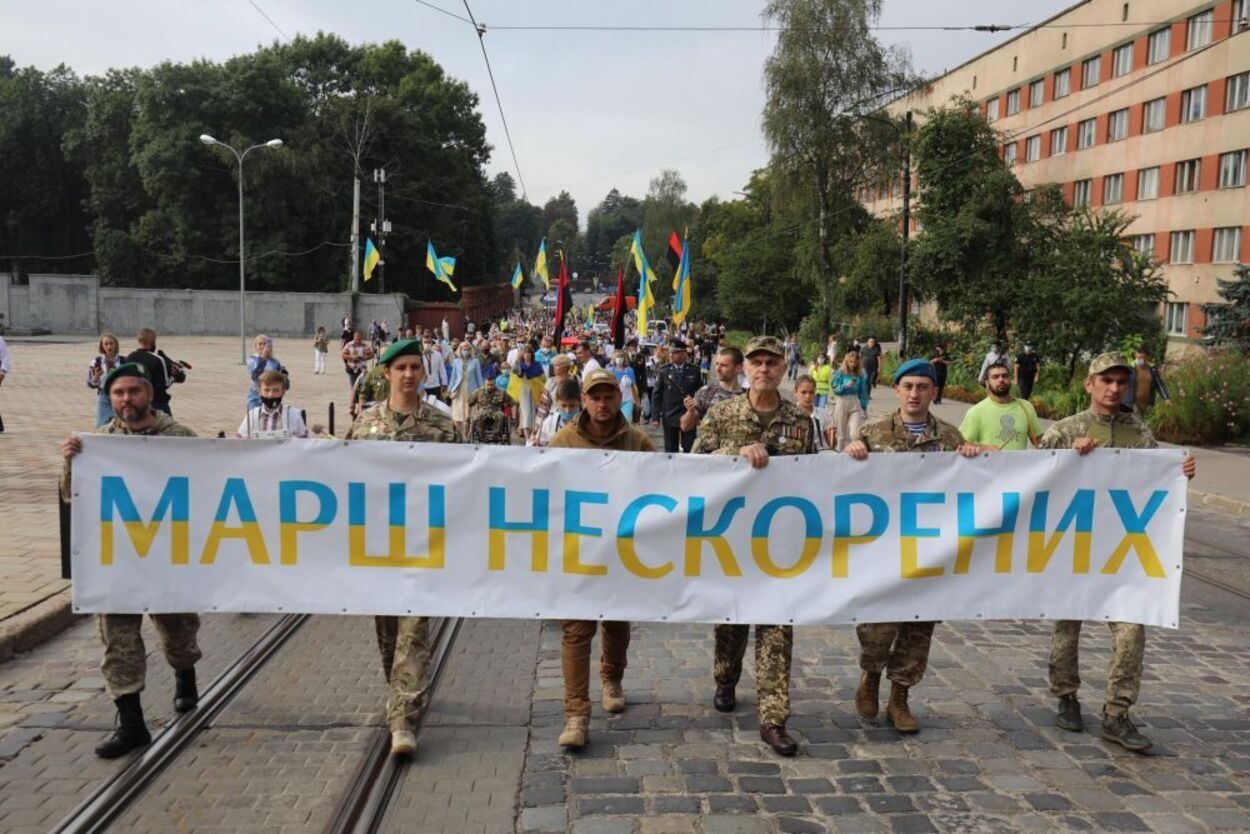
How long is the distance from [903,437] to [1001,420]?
201cm

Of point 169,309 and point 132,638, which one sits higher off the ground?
point 169,309

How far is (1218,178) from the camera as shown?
4075cm

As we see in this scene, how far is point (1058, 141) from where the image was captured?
52.1 m

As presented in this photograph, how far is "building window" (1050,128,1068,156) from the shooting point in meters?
51.5

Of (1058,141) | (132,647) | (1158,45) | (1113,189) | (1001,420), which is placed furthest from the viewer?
(1058,141)

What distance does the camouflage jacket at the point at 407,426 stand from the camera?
18.5 ft

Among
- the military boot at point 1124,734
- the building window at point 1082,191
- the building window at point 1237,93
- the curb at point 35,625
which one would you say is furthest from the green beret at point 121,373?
the building window at point 1082,191

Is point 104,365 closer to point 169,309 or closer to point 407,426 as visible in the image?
point 407,426

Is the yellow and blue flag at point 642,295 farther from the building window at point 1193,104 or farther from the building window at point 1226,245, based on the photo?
the building window at point 1193,104

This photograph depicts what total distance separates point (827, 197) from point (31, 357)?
33.5 meters

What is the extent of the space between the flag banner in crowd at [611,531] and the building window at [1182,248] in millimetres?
42457

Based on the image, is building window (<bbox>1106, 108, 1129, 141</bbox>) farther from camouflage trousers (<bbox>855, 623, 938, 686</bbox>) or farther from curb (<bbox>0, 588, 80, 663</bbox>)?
curb (<bbox>0, 588, 80, 663</bbox>)

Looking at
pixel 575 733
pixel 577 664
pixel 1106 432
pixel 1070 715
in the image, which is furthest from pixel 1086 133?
pixel 575 733

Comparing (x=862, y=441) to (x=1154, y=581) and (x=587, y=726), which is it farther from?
(x=587, y=726)
